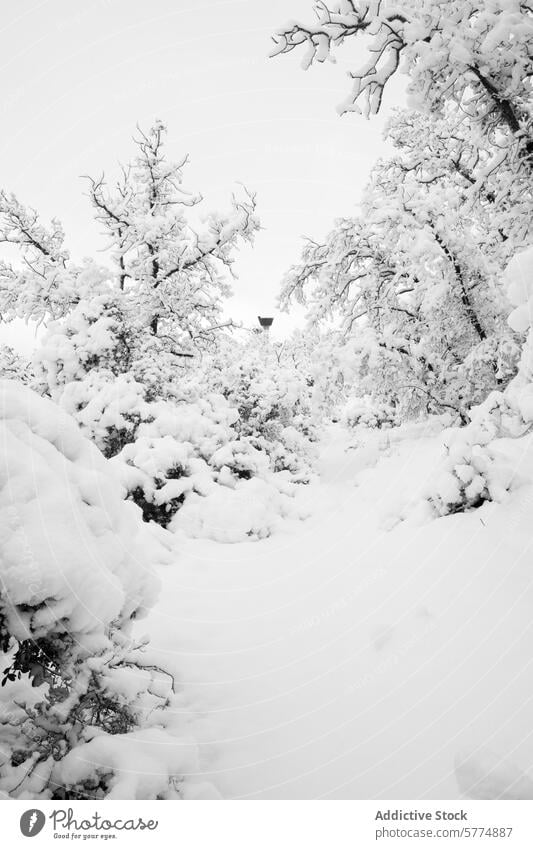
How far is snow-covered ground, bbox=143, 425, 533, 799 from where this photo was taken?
5.96 feet

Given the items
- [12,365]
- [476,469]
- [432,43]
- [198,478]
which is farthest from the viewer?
[12,365]

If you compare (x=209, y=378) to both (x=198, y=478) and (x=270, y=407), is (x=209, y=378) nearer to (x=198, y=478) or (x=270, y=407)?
(x=270, y=407)

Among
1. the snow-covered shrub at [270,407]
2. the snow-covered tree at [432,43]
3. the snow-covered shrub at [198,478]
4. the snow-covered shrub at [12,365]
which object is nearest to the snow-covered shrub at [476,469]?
the snow-covered tree at [432,43]

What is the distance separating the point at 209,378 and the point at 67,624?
9.31 metres

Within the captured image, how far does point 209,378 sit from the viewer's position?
1072cm

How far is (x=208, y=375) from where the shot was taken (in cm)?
1083

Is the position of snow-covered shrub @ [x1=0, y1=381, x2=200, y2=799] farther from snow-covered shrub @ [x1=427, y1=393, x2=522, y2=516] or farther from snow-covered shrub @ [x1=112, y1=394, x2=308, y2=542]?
snow-covered shrub @ [x1=112, y1=394, x2=308, y2=542]

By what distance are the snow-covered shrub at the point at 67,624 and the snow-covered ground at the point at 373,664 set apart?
41 centimetres

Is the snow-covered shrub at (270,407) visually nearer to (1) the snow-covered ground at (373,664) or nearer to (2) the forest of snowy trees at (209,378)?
(2) the forest of snowy trees at (209,378)

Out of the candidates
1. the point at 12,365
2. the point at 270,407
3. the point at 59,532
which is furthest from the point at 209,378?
the point at 59,532

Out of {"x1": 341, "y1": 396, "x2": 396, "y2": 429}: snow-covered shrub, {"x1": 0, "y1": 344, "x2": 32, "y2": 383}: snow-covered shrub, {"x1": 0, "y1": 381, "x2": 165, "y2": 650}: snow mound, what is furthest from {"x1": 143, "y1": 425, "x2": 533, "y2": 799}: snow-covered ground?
{"x1": 0, "y1": 344, "x2": 32, "y2": 383}: snow-covered shrub

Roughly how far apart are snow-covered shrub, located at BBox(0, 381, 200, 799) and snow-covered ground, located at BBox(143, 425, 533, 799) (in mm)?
413

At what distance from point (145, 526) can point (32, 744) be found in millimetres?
3990

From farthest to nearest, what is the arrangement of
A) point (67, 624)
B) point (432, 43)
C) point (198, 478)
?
point (198, 478)
point (432, 43)
point (67, 624)
